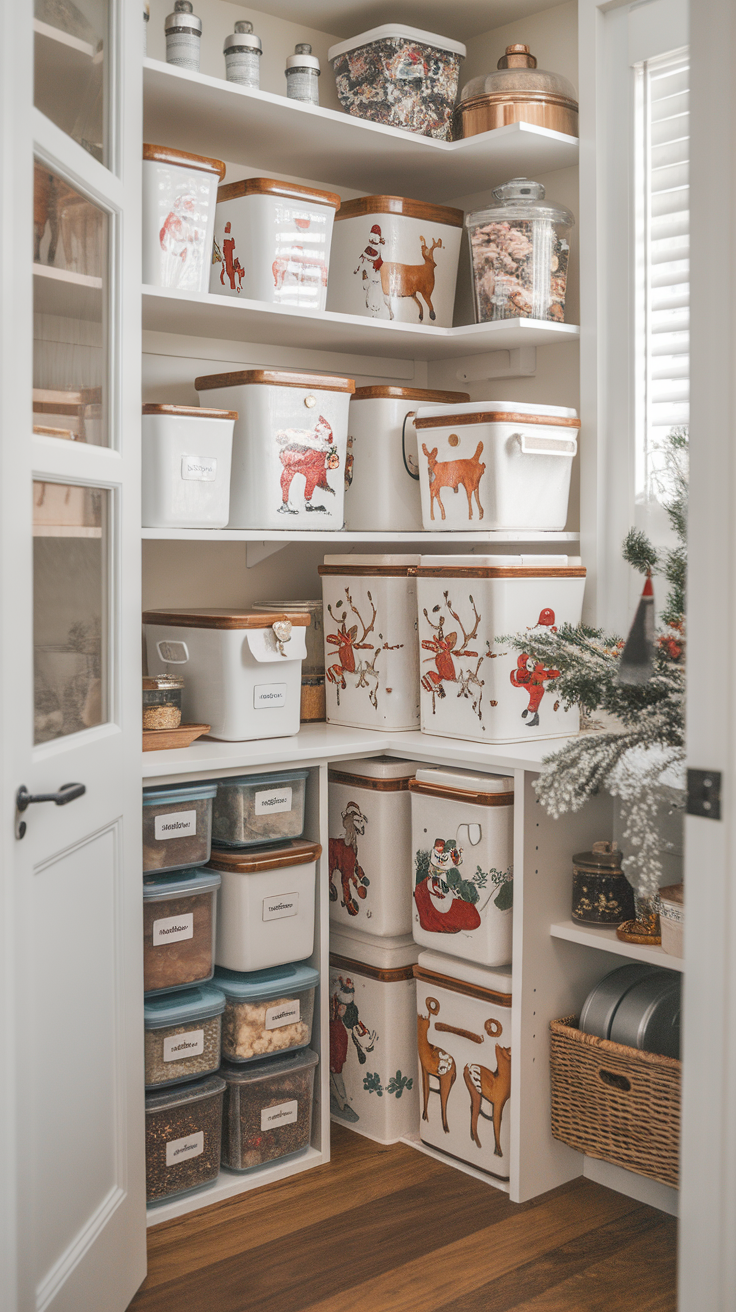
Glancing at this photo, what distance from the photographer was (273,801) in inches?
88.7

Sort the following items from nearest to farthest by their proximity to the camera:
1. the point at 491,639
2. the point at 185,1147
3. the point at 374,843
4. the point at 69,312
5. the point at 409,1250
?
the point at 69,312
the point at 409,1250
the point at 185,1147
the point at 491,639
the point at 374,843

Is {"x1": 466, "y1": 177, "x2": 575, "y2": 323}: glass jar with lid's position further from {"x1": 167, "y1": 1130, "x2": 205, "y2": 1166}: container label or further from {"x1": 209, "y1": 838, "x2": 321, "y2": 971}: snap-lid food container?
{"x1": 167, "y1": 1130, "x2": 205, "y2": 1166}: container label

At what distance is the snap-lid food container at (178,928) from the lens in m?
2.07

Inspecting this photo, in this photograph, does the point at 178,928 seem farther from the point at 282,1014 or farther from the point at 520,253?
the point at 520,253

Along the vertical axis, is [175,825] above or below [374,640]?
below

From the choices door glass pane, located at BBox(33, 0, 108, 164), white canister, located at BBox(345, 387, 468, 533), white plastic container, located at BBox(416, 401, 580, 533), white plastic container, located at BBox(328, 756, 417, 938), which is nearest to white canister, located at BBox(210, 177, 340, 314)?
white canister, located at BBox(345, 387, 468, 533)

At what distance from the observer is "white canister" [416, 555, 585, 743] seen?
7.33 feet

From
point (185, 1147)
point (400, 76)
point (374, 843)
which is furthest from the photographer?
point (400, 76)

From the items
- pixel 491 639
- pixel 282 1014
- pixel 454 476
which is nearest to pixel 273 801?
pixel 282 1014

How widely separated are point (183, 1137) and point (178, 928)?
39cm

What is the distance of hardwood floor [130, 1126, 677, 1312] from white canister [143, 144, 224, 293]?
1.75m

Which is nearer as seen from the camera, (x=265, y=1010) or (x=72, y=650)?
(x=72, y=650)

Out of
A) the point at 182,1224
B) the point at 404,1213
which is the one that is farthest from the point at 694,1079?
the point at 182,1224

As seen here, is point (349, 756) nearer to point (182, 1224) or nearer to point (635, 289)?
point (182, 1224)
